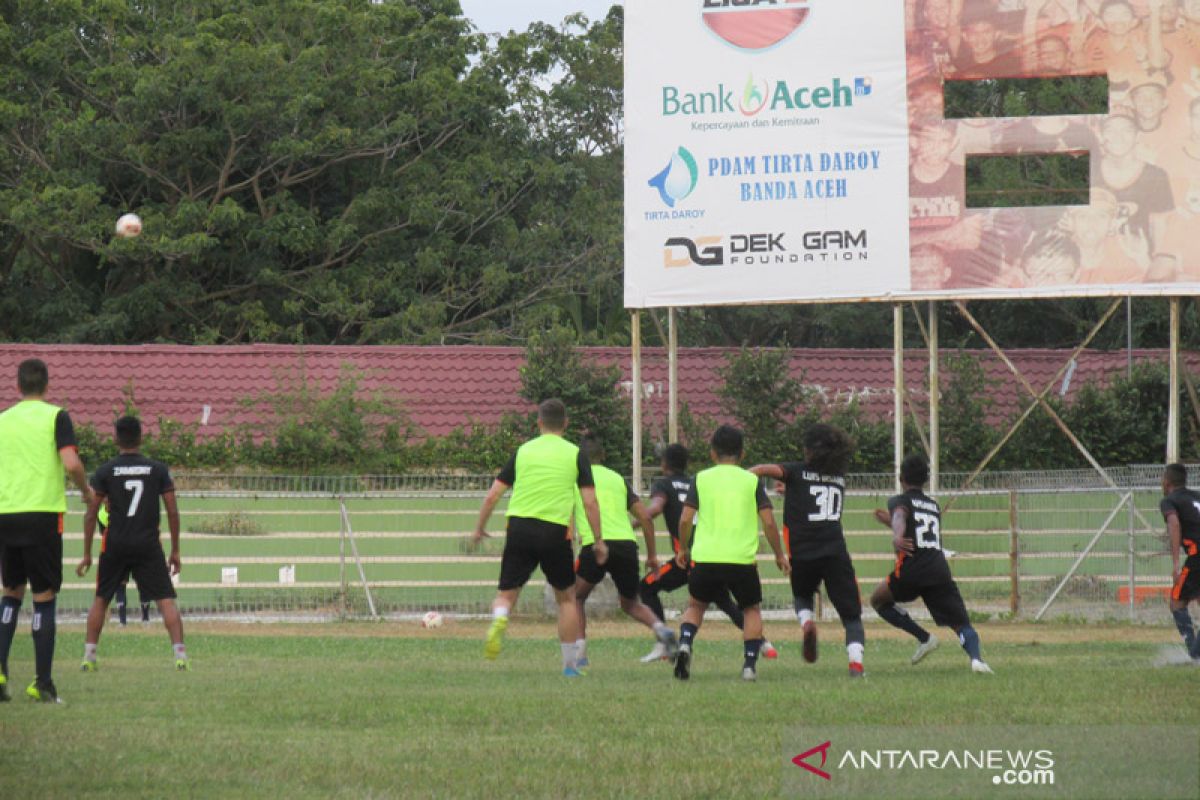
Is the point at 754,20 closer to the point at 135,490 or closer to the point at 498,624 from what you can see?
the point at 498,624

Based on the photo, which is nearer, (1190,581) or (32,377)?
(32,377)

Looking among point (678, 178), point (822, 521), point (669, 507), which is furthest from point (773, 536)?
point (678, 178)

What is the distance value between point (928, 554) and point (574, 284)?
2758cm

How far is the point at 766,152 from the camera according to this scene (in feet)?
81.7

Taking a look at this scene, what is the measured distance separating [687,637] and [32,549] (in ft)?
14.4

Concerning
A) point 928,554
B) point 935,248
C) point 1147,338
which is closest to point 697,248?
point 935,248

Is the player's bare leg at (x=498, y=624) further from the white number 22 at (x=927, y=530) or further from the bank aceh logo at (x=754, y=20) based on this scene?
the bank aceh logo at (x=754, y=20)

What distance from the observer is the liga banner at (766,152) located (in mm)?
24625

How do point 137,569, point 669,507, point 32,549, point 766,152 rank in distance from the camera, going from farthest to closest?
point 766,152 → point 669,507 → point 137,569 → point 32,549

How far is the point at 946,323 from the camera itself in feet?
134

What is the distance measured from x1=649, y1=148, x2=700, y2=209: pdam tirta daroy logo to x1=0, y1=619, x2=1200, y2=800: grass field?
1169cm

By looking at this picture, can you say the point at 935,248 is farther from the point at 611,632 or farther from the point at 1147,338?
the point at 1147,338

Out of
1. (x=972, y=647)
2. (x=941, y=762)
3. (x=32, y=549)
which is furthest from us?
(x=972, y=647)

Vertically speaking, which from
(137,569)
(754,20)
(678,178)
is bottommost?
(137,569)
